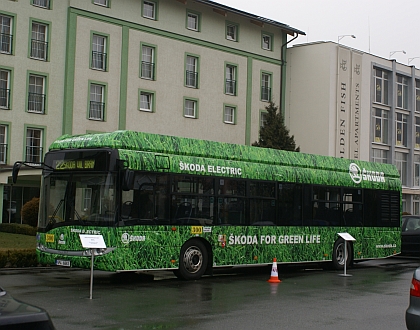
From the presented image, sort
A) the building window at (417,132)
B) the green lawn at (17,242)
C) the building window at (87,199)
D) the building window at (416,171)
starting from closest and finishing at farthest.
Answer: the building window at (87,199) → the green lawn at (17,242) → the building window at (416,171) → the building window at (417,132)

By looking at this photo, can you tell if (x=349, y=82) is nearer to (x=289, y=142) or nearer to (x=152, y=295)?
(x=289, y=142)

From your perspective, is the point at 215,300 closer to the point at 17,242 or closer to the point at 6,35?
the point at 17,242

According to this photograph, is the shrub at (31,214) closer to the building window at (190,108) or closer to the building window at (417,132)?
the building window at (190,108)

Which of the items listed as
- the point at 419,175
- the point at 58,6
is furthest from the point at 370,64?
the point at 58,6

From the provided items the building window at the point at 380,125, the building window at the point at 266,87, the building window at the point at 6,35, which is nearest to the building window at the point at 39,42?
the building window at the point at 6,35

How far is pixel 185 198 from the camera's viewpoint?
16.0 m

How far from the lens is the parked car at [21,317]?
4.30 m

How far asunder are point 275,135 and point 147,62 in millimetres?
9412

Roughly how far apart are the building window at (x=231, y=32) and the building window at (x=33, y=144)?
15722 mm

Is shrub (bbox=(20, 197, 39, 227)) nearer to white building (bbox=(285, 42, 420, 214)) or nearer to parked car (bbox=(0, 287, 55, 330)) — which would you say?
white building (bbox=(285, 42, 420, 214))

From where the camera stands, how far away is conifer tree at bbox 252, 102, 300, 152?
43.6 metres

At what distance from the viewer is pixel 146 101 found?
41.8 meters

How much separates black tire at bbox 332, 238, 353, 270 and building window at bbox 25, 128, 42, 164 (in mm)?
21622

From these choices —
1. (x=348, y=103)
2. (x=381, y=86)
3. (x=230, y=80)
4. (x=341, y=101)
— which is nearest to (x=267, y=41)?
(x=230, y=80)
